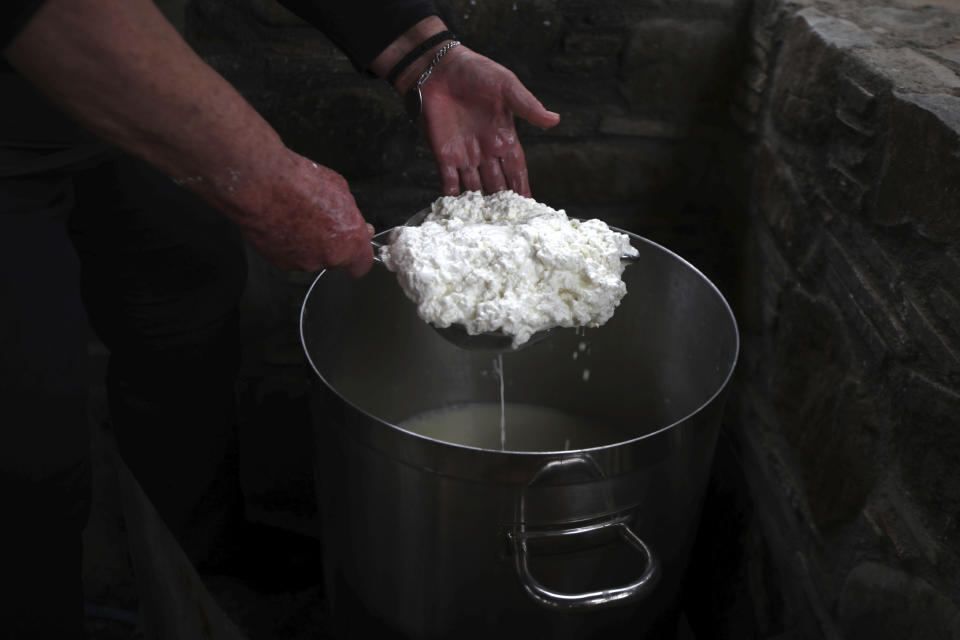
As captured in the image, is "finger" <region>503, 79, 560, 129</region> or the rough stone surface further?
"finger" <region>503, 79, 560, 129</region>

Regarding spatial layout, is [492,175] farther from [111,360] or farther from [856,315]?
[111,360]

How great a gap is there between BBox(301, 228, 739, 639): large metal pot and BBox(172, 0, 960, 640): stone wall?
160 mm

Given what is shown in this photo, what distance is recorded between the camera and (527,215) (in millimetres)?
1043

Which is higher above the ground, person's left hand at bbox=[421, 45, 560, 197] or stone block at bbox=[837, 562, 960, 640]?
person's left hand at bbox=[421, 45, 560, 197]

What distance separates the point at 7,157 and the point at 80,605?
1.87ft

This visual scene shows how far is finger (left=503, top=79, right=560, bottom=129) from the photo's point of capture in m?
1.10

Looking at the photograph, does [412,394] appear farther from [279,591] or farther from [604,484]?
[604,484]

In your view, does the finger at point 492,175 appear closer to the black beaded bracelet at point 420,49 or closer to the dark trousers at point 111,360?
the black beaded bracelet at point 420,49

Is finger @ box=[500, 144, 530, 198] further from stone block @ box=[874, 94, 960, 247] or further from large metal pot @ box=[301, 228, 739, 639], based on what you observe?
stone block @ box=[874, 94, 960, 247]

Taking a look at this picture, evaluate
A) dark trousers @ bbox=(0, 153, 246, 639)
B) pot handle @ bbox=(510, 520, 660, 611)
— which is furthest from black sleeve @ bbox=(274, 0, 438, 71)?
pot handle @ bbox=(510, 520, 660, 611)

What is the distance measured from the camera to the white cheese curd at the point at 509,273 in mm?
930

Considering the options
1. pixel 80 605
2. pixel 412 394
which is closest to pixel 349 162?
pixel 412 394

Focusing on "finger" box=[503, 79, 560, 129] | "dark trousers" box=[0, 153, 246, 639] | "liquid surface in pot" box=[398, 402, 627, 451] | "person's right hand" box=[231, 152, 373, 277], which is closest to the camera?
"person's right hand" box=[231, 152, 373, 277]

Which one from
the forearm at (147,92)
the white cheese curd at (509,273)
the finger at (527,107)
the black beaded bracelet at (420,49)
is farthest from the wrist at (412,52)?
the forearm at (147,92)
